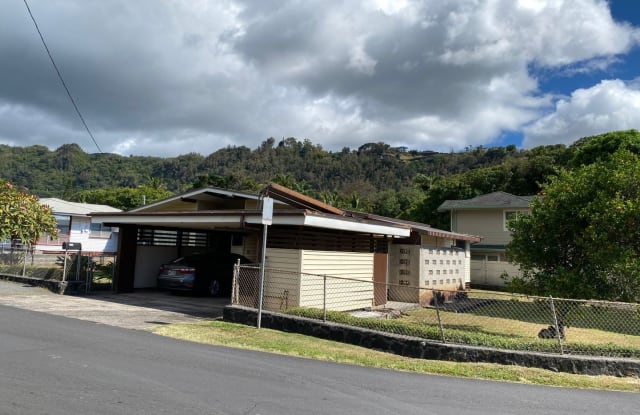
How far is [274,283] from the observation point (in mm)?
11898

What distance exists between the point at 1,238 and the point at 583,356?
60.6 feet

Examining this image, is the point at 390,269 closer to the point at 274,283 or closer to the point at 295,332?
the point at 274,283

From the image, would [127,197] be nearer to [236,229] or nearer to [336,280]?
[236,229]

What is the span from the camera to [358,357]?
824 cm

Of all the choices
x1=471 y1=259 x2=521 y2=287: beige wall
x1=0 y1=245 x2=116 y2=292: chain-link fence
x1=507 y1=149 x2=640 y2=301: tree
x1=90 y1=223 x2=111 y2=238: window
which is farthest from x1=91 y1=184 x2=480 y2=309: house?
x1=90 y1=223 x2=111 y2=238: window

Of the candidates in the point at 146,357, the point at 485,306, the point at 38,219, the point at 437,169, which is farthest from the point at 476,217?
the point at 437,169

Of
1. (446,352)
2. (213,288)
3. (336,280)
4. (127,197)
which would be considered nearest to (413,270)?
(336,280)

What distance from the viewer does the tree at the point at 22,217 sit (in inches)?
685

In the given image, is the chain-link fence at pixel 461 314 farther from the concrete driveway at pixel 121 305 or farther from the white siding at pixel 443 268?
the concrete driveway at pixel 121 305

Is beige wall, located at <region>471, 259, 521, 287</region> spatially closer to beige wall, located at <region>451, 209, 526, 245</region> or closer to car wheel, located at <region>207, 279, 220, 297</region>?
beige wall, located at <region>451, 209, 526, 245</region>

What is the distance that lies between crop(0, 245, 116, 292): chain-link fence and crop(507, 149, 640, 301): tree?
12.6 m

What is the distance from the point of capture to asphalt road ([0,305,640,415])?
507 centimetres

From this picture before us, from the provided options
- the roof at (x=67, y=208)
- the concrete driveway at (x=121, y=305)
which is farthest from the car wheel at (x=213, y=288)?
the roof at (x=67, y=208)

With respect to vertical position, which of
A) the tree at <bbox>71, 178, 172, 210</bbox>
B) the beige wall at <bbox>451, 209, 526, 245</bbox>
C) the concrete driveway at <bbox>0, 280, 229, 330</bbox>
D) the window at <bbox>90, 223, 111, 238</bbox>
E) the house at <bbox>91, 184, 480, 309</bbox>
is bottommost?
the concrete driveway at <bbox>0, 280, 229, 330</bbox>
